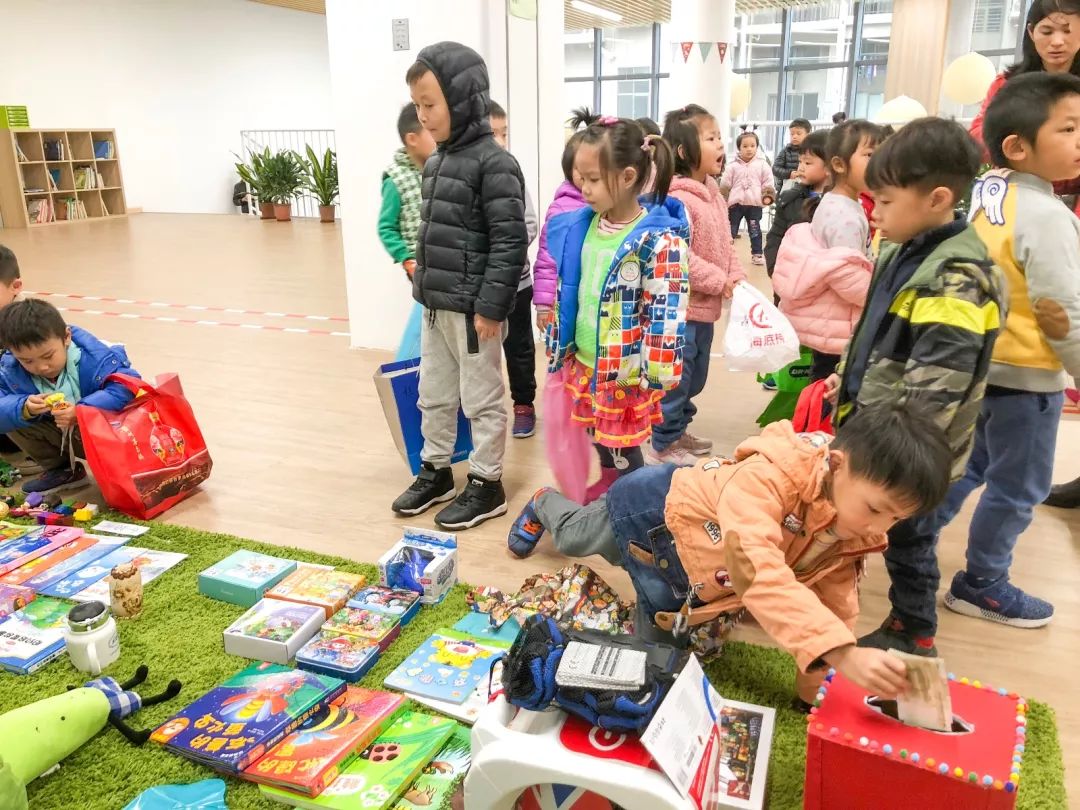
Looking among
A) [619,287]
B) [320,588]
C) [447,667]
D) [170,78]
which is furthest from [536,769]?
[170,78]

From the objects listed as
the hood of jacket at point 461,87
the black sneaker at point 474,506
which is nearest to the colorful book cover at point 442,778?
the black sneaker at point 474,506

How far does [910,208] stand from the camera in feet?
5.76

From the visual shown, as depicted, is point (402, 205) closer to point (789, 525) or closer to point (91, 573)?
point (91, 573)

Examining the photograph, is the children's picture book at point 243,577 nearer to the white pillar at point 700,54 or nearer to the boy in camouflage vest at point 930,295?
the boy in camouflage vest at point 930,295

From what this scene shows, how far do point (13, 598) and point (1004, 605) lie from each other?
104 inches

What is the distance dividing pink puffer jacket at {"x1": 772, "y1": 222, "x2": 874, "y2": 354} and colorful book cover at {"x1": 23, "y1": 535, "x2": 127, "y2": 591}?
2.36 metres

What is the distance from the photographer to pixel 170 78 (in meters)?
13.9

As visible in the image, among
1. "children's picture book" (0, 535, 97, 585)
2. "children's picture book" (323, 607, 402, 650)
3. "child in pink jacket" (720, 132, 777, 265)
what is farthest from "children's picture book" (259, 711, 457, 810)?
"child in pink jacket" (720, 132, 777, 265)

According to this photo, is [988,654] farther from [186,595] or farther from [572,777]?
[186,595]

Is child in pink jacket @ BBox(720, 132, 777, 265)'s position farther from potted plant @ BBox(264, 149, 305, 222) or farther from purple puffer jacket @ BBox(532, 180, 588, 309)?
potted plant @ BBox(264, 149, 305, 222)

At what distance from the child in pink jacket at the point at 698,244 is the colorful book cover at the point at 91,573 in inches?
72.9

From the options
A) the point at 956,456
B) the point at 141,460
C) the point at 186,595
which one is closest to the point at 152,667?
the point at 186,595

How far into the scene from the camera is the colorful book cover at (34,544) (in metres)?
2.46

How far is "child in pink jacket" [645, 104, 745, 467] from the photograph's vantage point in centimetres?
308
